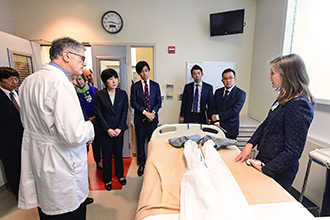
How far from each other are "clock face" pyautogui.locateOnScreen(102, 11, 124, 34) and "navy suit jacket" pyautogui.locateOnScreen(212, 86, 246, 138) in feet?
6.68

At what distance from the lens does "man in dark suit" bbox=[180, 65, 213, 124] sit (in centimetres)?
242

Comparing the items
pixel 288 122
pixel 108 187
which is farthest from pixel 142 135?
pixel 288 122

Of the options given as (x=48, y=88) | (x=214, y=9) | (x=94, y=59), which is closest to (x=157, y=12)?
(x=214, y=9)

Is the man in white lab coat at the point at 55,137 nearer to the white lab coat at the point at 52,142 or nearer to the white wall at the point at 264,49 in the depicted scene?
the white lab coat at the point at 52,142

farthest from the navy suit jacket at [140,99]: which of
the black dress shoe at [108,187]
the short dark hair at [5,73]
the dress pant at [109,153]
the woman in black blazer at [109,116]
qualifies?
the short dark hair at [5,73]

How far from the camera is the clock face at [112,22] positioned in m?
2.69

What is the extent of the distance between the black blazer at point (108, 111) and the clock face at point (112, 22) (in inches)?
52.8

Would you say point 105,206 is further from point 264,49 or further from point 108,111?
point 264,49

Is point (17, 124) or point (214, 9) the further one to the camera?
point (214, 9)

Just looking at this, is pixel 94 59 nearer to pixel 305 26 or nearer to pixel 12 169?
pixel 12 169

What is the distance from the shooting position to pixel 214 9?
2756 mm

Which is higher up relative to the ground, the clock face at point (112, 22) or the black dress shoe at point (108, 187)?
the clock face at point (112, 22)

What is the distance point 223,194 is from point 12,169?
2.29m

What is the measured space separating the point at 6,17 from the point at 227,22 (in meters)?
3.59
